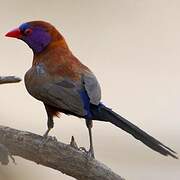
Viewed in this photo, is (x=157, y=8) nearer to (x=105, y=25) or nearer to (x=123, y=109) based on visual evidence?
(x=105, y=25)

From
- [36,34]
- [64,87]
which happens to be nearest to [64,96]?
[64,87]

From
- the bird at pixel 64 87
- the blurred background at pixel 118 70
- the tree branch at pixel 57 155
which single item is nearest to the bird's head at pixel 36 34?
the bird at pixel 64 87

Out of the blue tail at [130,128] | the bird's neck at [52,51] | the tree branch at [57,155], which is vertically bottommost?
the tree branch at [57,155]

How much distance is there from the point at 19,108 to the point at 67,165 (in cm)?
37

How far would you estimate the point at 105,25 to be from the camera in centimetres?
120

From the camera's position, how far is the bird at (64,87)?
2.55ft

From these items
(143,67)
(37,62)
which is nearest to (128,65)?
(143,67)

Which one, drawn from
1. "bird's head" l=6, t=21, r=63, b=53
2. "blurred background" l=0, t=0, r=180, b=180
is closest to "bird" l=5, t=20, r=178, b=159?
"bird's head" l=6, t=21, r=63, b=53

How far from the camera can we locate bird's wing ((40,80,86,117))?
0.77 metres

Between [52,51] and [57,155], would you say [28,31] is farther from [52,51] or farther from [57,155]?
[57,155]

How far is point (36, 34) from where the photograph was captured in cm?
84

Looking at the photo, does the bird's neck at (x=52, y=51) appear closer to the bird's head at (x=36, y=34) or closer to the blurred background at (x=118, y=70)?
the bird's head at (x=36, y=34)

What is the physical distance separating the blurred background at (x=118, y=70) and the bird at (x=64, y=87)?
29 centimetres

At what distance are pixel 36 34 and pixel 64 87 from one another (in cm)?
10
